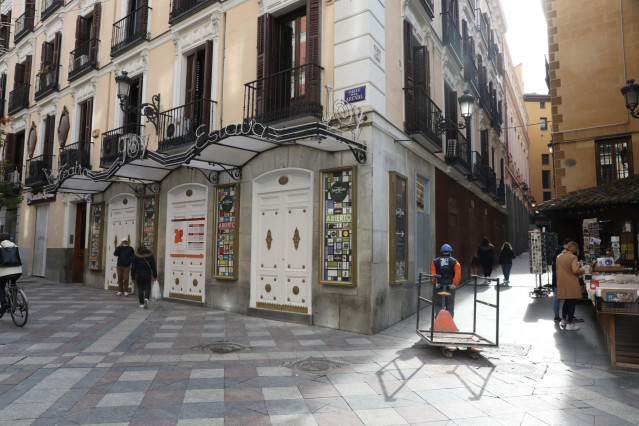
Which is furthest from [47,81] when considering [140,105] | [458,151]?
[458,151]

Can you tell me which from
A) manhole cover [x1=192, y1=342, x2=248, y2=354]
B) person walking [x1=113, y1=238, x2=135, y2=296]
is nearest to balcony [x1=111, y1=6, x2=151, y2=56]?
person walking [x1=113, y1=238, x2=135, y2=296]

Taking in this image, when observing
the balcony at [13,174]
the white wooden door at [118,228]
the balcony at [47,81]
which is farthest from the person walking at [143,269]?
the balcony at [13,174]

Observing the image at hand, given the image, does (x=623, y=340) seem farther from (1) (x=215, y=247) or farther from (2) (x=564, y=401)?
(1) (x=215, y=247)

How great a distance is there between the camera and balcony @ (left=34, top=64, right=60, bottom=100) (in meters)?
18.0

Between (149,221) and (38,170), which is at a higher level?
(38,170)

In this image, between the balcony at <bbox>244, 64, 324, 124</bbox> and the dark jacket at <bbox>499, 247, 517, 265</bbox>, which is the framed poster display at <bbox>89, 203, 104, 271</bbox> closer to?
the balcony at <bbox>244, 64, 324, 124</bbox>

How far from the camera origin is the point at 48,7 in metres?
19.2

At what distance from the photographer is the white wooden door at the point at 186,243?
11367 millimetres

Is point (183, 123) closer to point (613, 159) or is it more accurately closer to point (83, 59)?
point (83, 59)

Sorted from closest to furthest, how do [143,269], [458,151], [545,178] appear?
[143,269] < [458,151] < [545,178]

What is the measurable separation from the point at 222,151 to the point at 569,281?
7.57 meters

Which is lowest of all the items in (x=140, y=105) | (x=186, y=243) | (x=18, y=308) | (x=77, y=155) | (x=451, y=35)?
(x=18, y=308)

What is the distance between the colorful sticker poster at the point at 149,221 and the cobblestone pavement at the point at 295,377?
403 centimetres

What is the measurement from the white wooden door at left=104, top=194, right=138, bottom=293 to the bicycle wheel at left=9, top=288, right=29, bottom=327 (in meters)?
5.14
